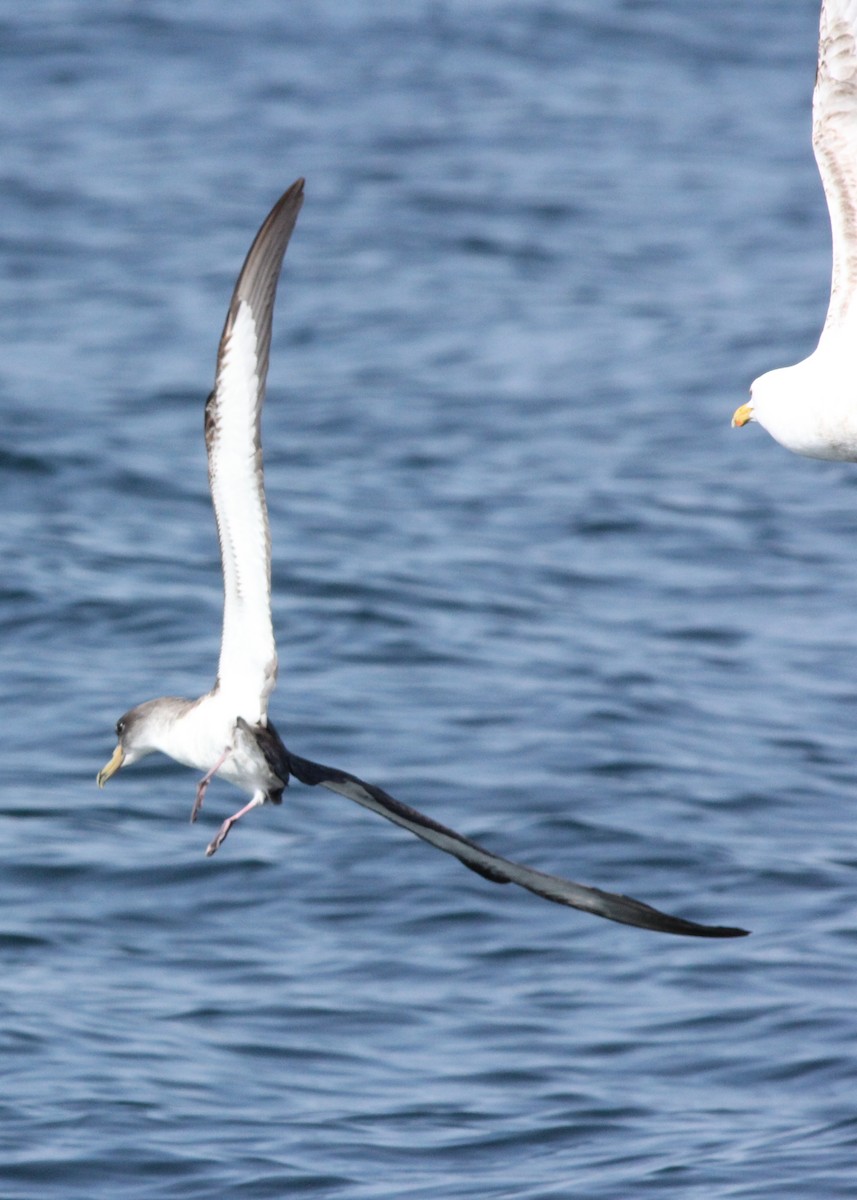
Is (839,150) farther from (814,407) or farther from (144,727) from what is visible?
(144,727)

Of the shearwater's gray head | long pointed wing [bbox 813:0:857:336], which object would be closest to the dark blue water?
Result: the shearwater's gray head

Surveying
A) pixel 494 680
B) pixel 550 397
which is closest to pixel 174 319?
pixel 550 397

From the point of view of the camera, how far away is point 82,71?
27.1 meters

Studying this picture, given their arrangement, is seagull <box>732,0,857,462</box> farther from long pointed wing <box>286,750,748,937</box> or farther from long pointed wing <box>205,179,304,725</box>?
long pointed wing <box>205,179,304,725</box>

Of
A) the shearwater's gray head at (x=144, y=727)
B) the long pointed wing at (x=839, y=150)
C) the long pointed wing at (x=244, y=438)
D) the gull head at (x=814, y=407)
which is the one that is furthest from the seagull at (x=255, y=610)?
the long pointed wing at (x=839, y=150)

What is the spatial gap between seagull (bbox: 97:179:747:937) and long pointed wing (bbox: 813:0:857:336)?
8.08 feet

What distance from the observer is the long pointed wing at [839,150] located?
8094mm

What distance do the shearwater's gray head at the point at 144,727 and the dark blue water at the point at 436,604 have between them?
7.88 feet

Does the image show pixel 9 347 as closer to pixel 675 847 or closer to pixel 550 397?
pixel 550 397

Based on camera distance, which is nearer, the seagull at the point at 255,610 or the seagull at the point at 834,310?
the seagull at the point at 255,610

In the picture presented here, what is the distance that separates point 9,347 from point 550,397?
562cm

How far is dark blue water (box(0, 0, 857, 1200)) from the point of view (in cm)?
1038

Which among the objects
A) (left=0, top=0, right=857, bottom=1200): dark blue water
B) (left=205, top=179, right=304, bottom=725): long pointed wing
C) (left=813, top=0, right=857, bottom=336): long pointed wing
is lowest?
(left=0, top=0, right=857, bottom=1200): dark blue water

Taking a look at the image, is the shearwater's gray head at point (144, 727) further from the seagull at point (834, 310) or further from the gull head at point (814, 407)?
the seagull at point (834, 310)
